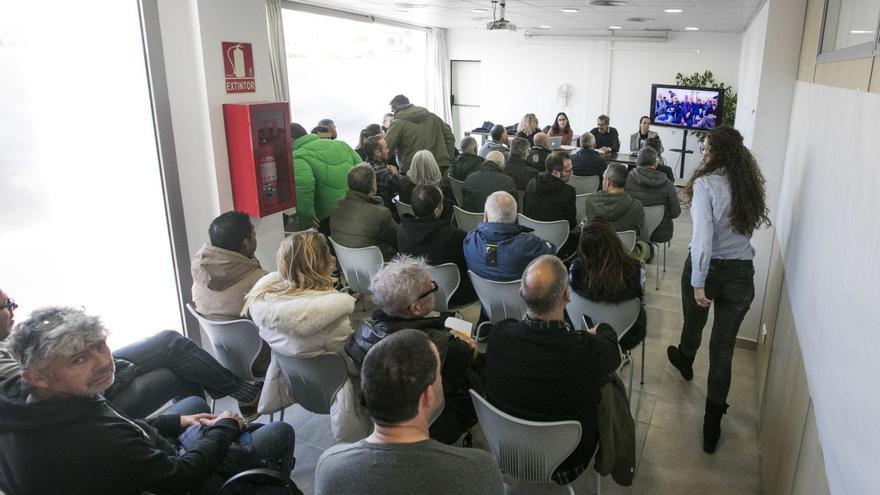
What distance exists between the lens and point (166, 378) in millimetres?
2746

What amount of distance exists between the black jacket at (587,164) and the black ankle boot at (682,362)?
10.4ft

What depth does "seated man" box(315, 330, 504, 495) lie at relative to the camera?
4.39 feet

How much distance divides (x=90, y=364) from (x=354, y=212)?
2.35 m

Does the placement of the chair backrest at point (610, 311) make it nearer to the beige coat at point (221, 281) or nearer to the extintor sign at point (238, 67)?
the beige coat at point (221, 281)

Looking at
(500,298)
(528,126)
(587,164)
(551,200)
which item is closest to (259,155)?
(500,298)

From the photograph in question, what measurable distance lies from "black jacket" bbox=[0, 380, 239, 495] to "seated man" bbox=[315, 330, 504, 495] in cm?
67

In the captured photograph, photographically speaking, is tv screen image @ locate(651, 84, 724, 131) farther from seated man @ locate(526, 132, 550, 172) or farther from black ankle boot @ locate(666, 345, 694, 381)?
black ankle boot @ locate(666, 345, 694, 381)

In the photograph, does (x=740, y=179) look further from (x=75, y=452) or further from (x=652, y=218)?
(x=75, y=452)

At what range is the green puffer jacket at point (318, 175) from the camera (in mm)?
4566

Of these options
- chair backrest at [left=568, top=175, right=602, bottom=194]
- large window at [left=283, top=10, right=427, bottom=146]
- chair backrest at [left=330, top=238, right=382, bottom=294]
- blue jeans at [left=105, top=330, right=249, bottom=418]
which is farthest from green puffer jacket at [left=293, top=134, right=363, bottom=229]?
large window at [left=283, top=10, right=427, bottom=146]

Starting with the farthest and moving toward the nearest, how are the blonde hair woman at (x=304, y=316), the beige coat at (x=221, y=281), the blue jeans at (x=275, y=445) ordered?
1. the beige coat at (x=221, y=281)
2. the blonde hair woman at (x=304, y=316)
3. the blue jeans at (x=275, y=445)

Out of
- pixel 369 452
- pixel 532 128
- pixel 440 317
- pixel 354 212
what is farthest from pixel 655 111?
pixel 369 452

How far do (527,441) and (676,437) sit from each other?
1.53 metres

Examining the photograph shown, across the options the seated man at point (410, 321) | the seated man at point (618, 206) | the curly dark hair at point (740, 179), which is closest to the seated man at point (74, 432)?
the seated man at point (410, 321)
